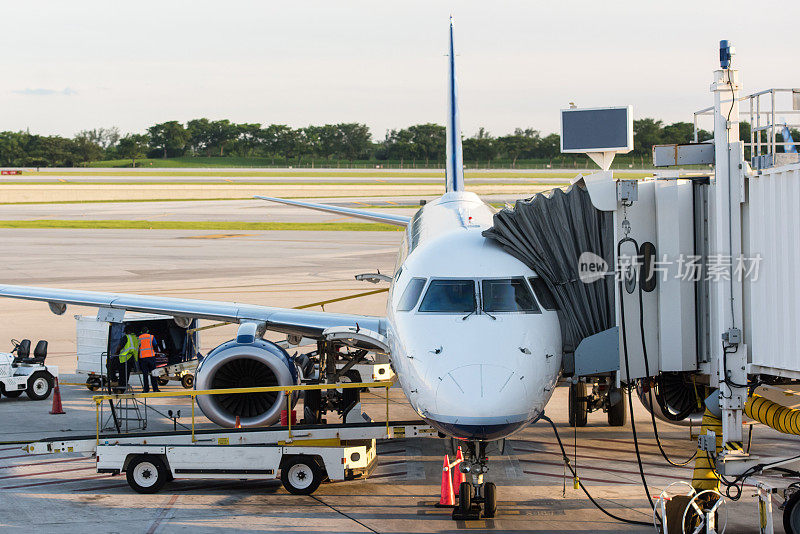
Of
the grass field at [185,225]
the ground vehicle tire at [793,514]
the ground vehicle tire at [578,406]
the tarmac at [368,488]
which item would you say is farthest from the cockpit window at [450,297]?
the grass field at [185,225]

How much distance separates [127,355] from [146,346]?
1108mm

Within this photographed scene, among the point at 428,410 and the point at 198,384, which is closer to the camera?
the point at 428,410

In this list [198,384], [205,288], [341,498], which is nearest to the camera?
[341,498]

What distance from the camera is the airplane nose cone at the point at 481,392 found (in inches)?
442

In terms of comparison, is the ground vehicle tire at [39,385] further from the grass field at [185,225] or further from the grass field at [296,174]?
the grass field at [296,174]

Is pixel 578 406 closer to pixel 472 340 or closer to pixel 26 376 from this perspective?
pixel 472 340

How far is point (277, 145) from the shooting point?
189125mm

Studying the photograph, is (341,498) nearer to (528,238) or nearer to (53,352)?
(528,238)

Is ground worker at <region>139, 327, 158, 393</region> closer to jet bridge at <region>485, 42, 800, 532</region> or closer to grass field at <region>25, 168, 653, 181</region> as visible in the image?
jet bridge at <region>485, 42, 800, 532</region>

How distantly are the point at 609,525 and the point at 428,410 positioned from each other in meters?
3.21

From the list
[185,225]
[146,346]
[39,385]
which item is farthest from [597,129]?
[185,225]

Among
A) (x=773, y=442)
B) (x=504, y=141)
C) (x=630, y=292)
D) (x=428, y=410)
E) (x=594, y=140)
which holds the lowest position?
(x=773, y=442)

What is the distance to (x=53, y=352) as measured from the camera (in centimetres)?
2702

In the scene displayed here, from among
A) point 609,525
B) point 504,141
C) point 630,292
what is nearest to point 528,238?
point 630,292
